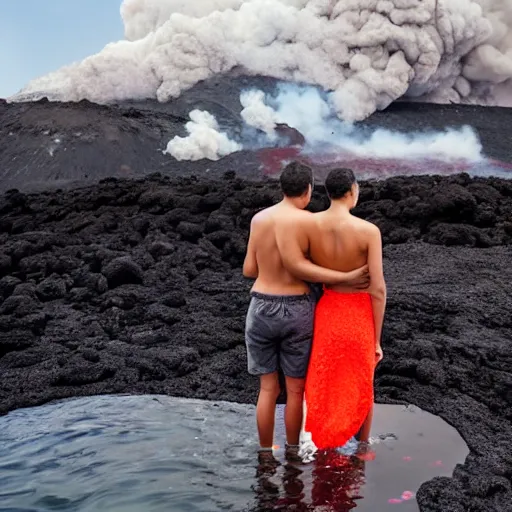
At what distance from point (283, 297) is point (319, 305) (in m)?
0.22

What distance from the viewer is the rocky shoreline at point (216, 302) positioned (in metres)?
6.40

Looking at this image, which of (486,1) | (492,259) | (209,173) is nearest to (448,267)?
(492,259)

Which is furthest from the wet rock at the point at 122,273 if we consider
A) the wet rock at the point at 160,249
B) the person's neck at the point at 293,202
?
the person's neck at the point at 293,202

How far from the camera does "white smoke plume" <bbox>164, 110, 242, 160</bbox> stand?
796 inches

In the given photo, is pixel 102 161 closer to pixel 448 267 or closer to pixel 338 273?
pixel 448 267

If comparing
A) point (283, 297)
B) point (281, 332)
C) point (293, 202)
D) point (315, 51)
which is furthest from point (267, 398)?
point (315, 51)

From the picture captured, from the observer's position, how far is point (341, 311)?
4652 mm

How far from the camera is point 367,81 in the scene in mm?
23375

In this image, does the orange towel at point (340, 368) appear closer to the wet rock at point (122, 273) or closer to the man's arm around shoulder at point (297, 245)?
the man's arm around shoulder at point (297, 245)

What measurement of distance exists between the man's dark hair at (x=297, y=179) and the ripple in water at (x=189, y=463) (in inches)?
67.9

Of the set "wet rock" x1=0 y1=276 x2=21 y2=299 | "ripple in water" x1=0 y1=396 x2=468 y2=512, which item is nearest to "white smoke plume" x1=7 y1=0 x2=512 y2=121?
"wet rock" x1=0 y1=276 x2=21 y2=299

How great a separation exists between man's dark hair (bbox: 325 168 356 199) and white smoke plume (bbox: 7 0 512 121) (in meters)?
18.6

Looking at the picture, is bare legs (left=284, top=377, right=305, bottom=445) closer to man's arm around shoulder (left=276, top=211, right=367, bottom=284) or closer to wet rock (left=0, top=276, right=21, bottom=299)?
man's arm around shoulder (left=276, top=211, right=367, bottom=284)

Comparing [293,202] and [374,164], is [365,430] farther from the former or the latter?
[374,164]
